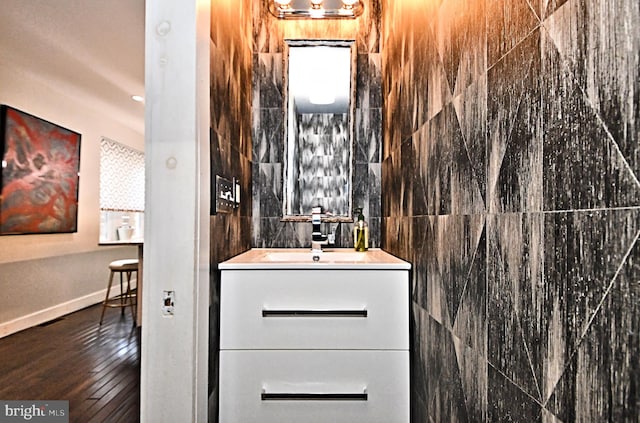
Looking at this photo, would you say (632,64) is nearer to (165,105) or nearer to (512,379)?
(512,379)

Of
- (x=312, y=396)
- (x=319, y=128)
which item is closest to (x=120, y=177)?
(x=319, y=128)

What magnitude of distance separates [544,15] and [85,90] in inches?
198

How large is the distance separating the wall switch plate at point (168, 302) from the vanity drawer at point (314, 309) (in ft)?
1.06

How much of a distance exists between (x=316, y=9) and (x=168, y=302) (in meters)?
2.03

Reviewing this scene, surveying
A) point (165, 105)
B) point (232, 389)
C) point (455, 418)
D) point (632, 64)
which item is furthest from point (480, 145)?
point (232, 389)

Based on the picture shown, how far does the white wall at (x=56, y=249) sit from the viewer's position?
393 cm

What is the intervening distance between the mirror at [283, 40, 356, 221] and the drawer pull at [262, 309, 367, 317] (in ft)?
3.19

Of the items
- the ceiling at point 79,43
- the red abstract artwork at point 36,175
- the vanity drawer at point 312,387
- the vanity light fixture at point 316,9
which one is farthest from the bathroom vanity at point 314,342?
the red abstract artwork at point 36,175

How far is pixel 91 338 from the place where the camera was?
3795 mm

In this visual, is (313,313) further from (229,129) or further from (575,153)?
(575,153)

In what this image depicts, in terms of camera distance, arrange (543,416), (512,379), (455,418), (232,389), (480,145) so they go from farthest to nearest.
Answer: (232,389) → (455,418) → (480,145) → (512,379) → (543,416)

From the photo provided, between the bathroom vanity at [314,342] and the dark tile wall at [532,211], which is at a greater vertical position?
the dark tile wall at [532,211]

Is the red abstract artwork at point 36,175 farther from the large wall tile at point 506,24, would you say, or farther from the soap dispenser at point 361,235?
the large wall tile at point 506,24

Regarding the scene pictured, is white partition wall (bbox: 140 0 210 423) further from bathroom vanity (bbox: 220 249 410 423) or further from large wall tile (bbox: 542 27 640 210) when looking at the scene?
large wall tile (bbox: 542 27 640 210)
